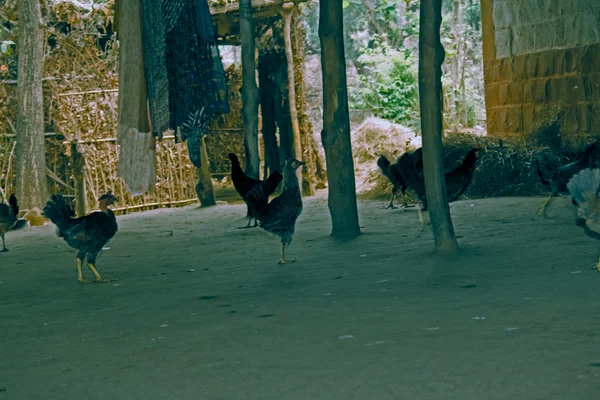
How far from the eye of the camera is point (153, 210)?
14242mm

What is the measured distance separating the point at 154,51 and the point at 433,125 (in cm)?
274

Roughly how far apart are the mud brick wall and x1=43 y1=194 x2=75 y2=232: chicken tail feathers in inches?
308

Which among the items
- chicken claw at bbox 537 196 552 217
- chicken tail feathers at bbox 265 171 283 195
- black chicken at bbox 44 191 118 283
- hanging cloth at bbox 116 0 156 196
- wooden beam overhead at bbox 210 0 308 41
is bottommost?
chicken claw at bbox 537 196 552 217

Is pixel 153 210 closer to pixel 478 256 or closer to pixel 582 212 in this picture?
pixel 478 256

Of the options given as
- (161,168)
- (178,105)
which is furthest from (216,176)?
(178,105)

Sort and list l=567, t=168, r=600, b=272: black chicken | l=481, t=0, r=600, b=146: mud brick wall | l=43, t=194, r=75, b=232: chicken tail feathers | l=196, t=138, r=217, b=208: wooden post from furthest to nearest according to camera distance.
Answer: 1. l=196, t=138, r=217, b=208: wooden post
2. l=481, t=0, r=600, b=146: mud brick wall
3. l=43, t=194, r=75, b=232: chicken tail feathers
4. l=567, t=168, r=600, b=272: black chicken

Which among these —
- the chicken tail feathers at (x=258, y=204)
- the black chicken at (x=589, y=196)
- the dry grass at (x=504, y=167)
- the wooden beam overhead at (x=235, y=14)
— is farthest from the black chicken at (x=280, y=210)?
the wooden beam overhead at (x=235, y=14)

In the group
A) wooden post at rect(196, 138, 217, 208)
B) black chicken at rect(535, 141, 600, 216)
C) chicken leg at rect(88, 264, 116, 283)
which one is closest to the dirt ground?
chicken leg at rect(88, 264, 116, 283)

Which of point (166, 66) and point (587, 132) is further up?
point (166, 66)

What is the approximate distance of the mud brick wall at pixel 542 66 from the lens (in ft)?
41.5

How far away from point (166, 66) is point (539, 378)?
5599 millimetres

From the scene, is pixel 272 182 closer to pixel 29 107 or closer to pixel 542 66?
pixel 29 107

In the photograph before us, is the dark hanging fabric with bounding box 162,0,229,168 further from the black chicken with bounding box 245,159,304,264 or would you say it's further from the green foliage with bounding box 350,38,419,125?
the green foliage with bounding box 350,38,419,125

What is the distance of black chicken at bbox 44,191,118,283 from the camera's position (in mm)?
7281
